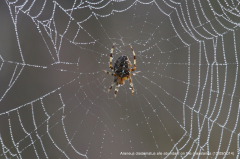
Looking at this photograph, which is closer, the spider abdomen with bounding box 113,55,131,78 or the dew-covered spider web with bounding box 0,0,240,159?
the spider abdomen with bounding box 113,55,131,78

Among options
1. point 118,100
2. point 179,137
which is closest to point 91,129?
point 118,100

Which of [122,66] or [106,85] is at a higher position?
[122,66]

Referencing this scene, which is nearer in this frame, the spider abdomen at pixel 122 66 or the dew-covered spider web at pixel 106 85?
the spider abdomen at pixel 122 66

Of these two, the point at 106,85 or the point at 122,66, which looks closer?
the point at 122,66
